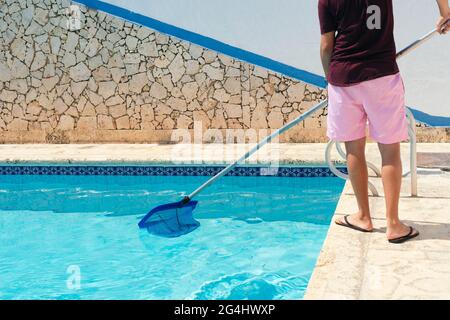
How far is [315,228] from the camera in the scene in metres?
4.82

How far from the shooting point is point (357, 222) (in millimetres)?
3193

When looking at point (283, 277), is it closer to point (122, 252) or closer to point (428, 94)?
point (122, 252)

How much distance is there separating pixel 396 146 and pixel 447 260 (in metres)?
0.55

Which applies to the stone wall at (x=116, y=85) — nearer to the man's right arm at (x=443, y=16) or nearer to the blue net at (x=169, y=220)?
the blue net at (x=169, y=220)

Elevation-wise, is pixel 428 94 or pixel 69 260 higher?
pixel 428 94

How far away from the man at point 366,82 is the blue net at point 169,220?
1169mm

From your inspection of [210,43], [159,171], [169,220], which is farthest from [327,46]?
[210,43]

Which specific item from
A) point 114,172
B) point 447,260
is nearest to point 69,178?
point 114,172

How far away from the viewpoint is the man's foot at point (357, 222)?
3.15m

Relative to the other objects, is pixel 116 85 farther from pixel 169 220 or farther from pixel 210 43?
pixel 169 220

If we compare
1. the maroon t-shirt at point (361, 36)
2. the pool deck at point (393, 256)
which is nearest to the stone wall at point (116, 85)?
the pool deck at point (393, 256)

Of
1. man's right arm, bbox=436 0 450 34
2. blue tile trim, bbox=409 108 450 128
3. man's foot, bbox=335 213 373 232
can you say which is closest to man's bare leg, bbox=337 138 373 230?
man's foot, bbox=335 213 373 232

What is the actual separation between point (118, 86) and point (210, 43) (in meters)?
1.33

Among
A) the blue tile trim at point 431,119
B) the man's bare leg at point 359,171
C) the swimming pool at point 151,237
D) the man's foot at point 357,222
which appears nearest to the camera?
the man's bare leg at point 359,171
